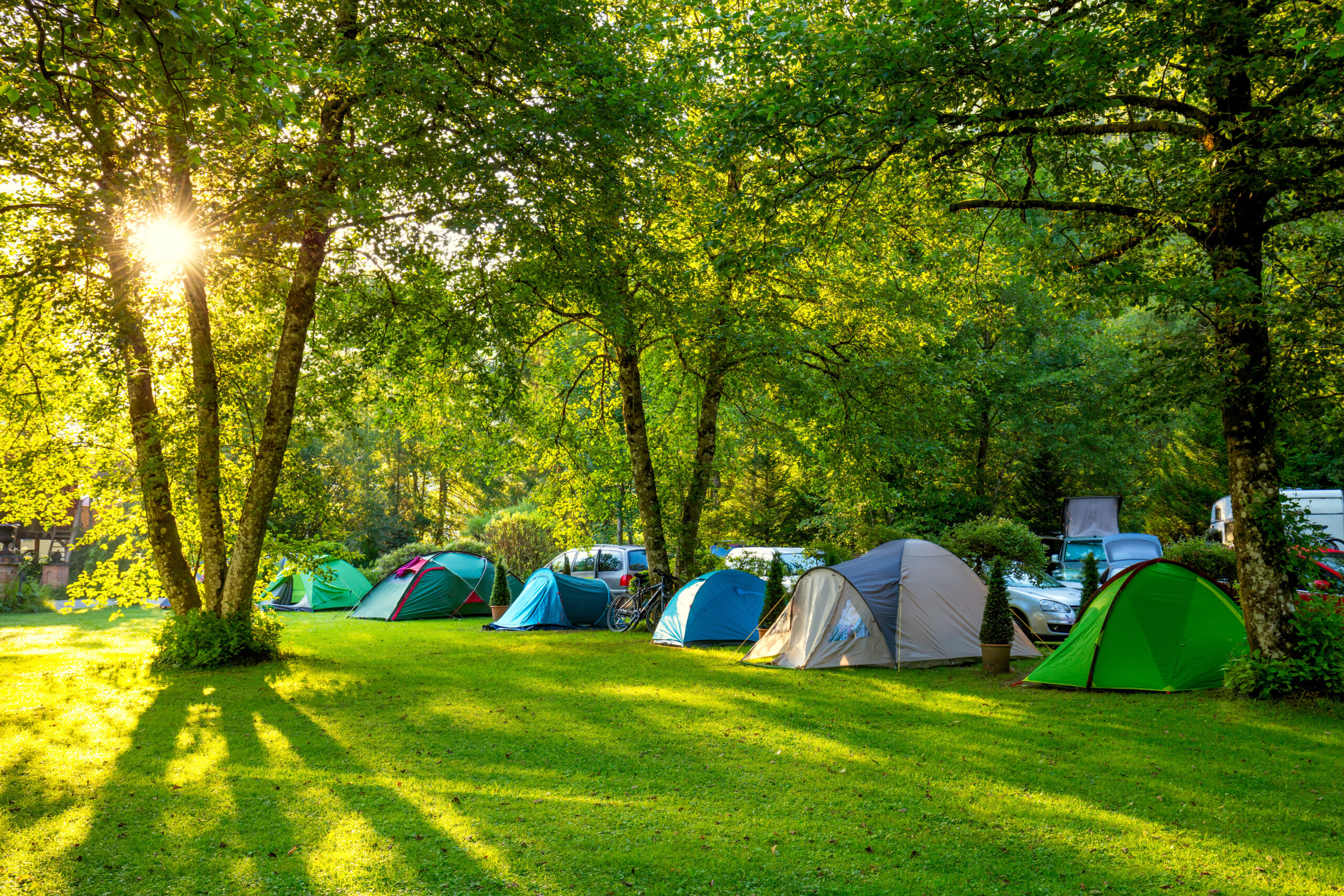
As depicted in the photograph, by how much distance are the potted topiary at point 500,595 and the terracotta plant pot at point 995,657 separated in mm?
11058

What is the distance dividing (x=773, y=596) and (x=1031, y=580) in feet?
19.5

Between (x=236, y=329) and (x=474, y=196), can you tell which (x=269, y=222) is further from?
(x=236, y=329)

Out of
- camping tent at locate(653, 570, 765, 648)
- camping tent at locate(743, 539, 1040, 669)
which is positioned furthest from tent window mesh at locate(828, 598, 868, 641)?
camping tent at locate(653, 570, 765, 648)

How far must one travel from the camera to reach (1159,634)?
9578 mm

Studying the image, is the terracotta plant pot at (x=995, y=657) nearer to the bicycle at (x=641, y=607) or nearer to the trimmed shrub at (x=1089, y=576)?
the trimmed shrub at (x=1089, y=576)

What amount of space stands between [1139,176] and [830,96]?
5141 millimetres

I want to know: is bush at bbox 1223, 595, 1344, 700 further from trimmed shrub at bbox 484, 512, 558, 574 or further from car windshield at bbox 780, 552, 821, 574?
trimmed shrub at bbox 484, 512, 558, 574

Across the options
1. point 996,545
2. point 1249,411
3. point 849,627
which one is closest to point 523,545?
point 996,545

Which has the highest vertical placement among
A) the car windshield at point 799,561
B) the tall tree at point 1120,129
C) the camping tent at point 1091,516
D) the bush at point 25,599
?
the tall tree at point 1120,129

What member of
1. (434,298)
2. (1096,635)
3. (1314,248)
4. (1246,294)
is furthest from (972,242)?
(434,298)

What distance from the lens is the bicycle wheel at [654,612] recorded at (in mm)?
16812

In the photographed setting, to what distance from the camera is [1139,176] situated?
1058 centimetres

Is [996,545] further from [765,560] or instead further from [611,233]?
[611,233]

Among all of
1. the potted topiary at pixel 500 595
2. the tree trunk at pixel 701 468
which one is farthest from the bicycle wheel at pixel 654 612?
the potted topiary at pixel 500 595
